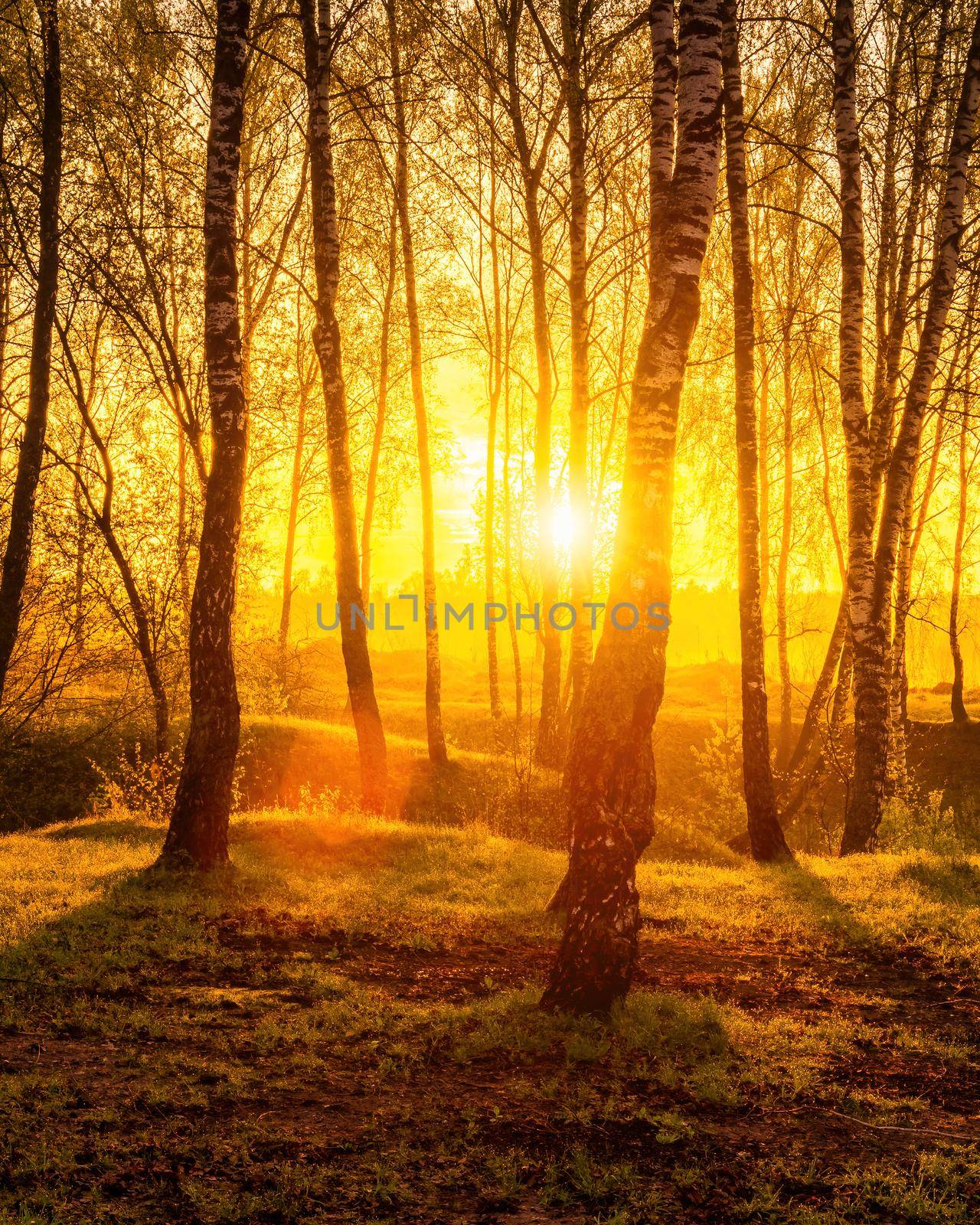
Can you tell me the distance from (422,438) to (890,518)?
34.6ft

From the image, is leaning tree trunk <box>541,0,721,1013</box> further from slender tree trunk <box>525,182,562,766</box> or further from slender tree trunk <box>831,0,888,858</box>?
slender tree trunk <box>525,182,562,766</box>

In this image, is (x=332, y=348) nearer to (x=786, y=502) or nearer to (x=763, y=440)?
(x=763, y=440)

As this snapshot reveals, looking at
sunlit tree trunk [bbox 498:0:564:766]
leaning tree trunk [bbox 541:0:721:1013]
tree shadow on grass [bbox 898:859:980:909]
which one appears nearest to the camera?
leaning tree trunk [bbox 541:0:721:1013]

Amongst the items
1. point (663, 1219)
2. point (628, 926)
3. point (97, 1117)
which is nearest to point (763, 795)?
point (628, 926)

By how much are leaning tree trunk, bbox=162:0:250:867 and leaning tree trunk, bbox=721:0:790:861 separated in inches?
268

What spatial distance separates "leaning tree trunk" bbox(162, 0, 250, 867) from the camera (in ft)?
30.8

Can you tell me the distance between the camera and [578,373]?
15.2 meters

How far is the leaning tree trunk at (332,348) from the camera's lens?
42.8 ft

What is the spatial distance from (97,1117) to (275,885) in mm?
5285

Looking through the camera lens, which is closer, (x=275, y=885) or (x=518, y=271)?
(x=275, y=885)

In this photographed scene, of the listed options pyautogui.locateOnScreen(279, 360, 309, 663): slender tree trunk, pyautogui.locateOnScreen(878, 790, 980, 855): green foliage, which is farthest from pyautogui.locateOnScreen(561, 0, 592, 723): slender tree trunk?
pyautogui.locateOnScreen(279, 360, 309, 663): slender tree trunk

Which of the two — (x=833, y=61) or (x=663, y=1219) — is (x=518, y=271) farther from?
(x=663, y=1219)

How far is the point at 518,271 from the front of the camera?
78.0 ft

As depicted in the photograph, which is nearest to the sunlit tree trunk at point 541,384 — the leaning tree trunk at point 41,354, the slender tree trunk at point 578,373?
the slender tree trunk at point 578,373
